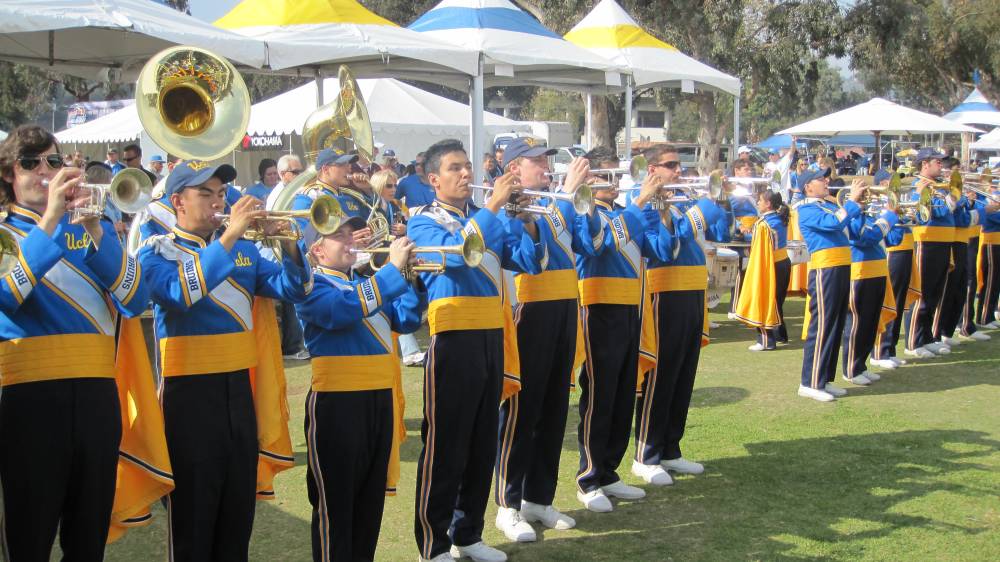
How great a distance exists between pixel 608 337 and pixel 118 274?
3085mm

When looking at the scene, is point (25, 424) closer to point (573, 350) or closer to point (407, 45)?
point (573, 350)

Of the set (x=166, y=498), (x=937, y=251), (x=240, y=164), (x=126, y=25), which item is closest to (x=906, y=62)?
(x=240, y=164)

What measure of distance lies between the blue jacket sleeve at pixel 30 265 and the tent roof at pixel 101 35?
456 centimetres

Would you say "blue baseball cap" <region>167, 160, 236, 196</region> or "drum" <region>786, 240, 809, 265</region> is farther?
"drum" <region>786, 240, 809, 265</region>

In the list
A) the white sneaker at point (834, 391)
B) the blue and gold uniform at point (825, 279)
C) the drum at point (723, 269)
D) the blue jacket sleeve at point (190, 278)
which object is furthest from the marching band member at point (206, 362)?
the drum at point (723, 269)

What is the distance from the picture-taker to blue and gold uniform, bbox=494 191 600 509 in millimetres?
5504

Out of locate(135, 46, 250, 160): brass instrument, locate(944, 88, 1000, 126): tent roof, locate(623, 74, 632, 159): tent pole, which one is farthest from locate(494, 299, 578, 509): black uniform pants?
locate(944, 88, 1000, 126): tent roof

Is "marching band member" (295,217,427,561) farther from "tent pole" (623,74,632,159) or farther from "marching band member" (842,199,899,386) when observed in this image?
"tent pole" (623,74,632,159)

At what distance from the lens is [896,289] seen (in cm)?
1009

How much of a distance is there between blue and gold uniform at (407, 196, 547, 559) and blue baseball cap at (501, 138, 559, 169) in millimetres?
627

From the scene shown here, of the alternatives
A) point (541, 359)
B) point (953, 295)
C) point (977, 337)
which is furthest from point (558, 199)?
point (977, 337)

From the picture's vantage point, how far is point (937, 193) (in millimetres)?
10320

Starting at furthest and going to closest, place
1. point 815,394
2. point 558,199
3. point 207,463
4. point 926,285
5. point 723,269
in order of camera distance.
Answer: point 723,269 → point 926,285 → point 815,394 → point 558,199 → point 207,463

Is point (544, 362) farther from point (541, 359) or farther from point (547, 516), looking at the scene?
point (547, 516)
